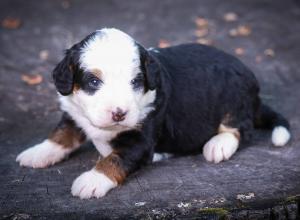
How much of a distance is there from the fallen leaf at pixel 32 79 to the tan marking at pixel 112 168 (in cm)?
293

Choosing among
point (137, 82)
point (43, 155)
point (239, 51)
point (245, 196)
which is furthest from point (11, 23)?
point (245, 196)

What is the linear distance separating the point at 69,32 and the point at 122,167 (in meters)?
4.78

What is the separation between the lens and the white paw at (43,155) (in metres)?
5.14

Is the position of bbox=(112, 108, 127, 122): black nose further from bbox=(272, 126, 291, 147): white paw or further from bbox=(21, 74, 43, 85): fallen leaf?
bbox=(21, 74, 43, 85): fallen leaf

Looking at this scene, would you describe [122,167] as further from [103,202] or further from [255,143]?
[255,143]

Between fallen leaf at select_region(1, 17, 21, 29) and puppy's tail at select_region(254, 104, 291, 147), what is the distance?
465 centimetres

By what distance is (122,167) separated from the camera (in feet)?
15.8

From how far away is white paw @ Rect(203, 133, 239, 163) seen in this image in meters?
5.28

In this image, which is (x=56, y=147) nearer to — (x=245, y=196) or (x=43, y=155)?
(x=43, y=155)

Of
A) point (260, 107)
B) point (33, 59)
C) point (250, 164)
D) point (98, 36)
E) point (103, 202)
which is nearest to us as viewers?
point (103, 202)

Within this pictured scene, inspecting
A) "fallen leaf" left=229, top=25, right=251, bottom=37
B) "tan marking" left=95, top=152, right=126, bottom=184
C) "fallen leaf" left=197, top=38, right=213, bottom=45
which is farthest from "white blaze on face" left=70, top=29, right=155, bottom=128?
"fallen leaf" left=229, top=25, right=251, bottom=37

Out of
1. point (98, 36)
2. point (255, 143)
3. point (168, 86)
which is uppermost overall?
point (98, 36)

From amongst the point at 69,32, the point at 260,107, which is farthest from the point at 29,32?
the point at 260,107

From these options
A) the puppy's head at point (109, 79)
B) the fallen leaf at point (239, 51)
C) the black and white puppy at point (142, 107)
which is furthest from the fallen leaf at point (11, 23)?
the puppy's head at point (109, 79)
